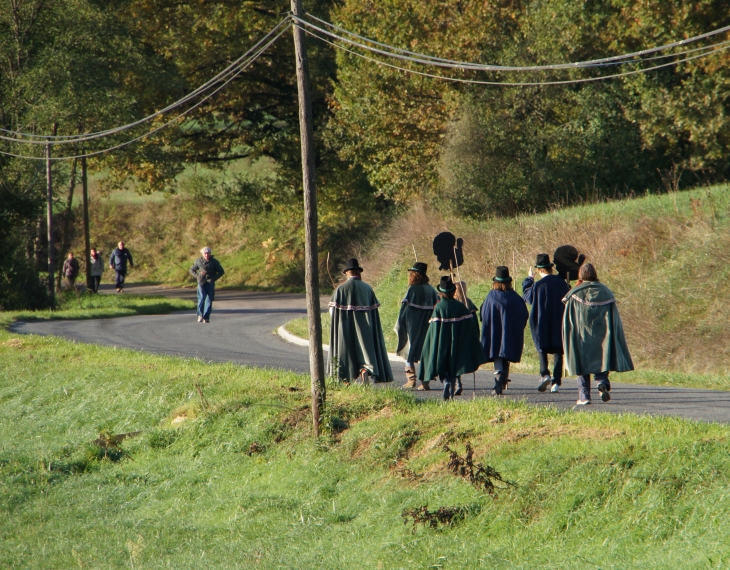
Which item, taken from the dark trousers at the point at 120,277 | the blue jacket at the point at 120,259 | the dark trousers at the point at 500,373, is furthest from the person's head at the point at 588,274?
the dark trousers at the point at 120,277

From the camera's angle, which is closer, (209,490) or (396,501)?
(396,501)

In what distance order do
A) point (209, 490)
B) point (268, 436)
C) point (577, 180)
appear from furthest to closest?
1. point (577, 180)
2. point (268, 436)
3. point (209, 490)

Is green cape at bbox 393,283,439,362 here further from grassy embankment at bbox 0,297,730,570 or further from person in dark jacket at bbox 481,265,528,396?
grassy embankment at bbox 0,297,730,570

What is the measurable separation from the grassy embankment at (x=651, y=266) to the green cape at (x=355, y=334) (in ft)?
14.6

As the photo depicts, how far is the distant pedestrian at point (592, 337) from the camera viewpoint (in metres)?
10.6

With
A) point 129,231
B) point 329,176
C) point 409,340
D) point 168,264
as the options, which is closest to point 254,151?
point 329,176

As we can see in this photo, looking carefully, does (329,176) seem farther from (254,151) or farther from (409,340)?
(409,340)

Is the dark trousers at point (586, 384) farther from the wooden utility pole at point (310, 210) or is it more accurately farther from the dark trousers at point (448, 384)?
the wooden utility pole at point (310, 210)

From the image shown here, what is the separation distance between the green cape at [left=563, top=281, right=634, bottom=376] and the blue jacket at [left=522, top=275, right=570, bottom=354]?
91 centimetres

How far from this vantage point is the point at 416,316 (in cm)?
1270

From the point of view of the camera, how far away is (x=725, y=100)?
21.7 m

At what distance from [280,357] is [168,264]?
30.0 m

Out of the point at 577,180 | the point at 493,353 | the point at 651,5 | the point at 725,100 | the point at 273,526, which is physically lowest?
the point at 273,526

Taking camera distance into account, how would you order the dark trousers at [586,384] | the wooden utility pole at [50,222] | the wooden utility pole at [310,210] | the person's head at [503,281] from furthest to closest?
the wooden utility pole at [50,222] < the person's head at [503,281] < the dark trousers at [586,384] < the wooden utility pole at [310,210]
